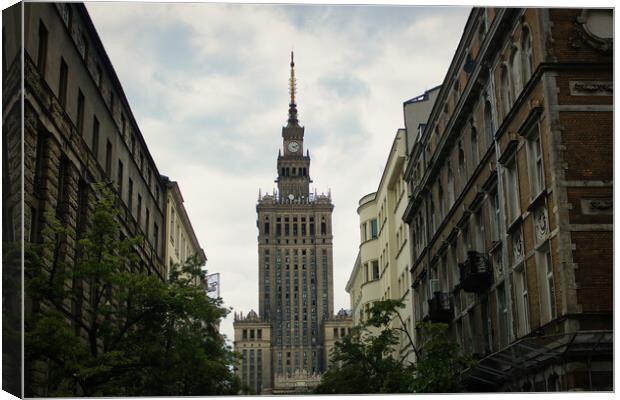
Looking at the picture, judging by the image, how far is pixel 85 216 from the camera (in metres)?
28.8

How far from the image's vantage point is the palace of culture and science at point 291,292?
463ft

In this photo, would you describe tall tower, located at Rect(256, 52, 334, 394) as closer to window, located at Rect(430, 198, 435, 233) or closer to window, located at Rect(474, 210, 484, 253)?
window, located at Rect(430, 198, 435, 233)

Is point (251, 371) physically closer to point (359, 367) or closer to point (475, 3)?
point (359, 367)

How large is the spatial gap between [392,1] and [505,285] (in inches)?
359

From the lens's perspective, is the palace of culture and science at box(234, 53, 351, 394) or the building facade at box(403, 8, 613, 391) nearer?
the building facade at box(403, 8, 613, 391)

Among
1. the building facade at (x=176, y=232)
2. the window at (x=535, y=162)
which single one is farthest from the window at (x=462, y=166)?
the building facade at (x=176, y=232)

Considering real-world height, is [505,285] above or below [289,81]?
below

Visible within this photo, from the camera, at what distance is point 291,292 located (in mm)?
184875

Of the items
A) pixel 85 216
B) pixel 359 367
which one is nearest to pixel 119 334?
pixel 85 216

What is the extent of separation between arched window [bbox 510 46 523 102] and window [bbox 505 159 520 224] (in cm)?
206

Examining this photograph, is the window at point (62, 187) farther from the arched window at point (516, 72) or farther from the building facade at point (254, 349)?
the building facade at point (254, 349)

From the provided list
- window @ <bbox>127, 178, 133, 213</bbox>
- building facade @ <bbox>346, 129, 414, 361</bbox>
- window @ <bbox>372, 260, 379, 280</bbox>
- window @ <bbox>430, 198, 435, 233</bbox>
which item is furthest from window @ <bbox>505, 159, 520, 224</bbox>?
window @ <bbox>372, 260, 379, 280</bbox>

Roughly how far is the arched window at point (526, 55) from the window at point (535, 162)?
1.60m

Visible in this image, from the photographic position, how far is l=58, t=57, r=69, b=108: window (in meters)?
28.9
